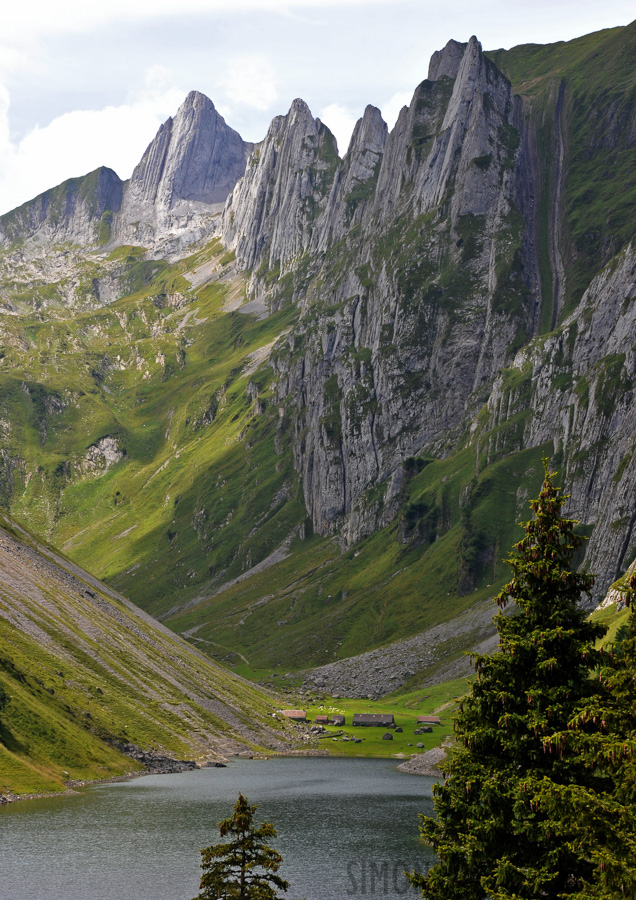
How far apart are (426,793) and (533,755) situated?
4570 inches

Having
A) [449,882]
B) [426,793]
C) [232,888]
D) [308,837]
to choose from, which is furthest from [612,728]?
[426,793]

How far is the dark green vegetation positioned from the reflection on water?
5203 cm

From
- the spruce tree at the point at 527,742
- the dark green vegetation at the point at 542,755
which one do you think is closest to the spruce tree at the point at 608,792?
the dark green vegetation at the point at 542,755

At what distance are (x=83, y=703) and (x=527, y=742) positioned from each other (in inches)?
5312

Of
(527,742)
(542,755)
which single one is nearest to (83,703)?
(527,742)

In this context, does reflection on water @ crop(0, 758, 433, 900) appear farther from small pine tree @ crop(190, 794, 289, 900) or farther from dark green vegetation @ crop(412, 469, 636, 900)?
dark green vegetation @ crop(412, 469, 636, 900)

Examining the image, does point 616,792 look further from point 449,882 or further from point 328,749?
point 328,749

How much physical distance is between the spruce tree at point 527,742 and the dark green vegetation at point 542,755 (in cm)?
5

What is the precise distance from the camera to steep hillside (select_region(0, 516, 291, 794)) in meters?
133

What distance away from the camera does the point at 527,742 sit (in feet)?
109

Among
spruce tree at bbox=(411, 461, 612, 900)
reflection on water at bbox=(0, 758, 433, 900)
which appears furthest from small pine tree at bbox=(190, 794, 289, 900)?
reflection on water at bbox=(0, 758, 433, 900)

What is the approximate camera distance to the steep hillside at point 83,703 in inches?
5246

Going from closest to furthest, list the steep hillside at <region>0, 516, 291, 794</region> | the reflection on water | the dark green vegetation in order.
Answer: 1. the dark green vegetation
2. the reflection on water
3. the steep hillside at <region>0, 516, 291, 794</region>

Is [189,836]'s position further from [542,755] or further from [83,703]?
[542,755]
